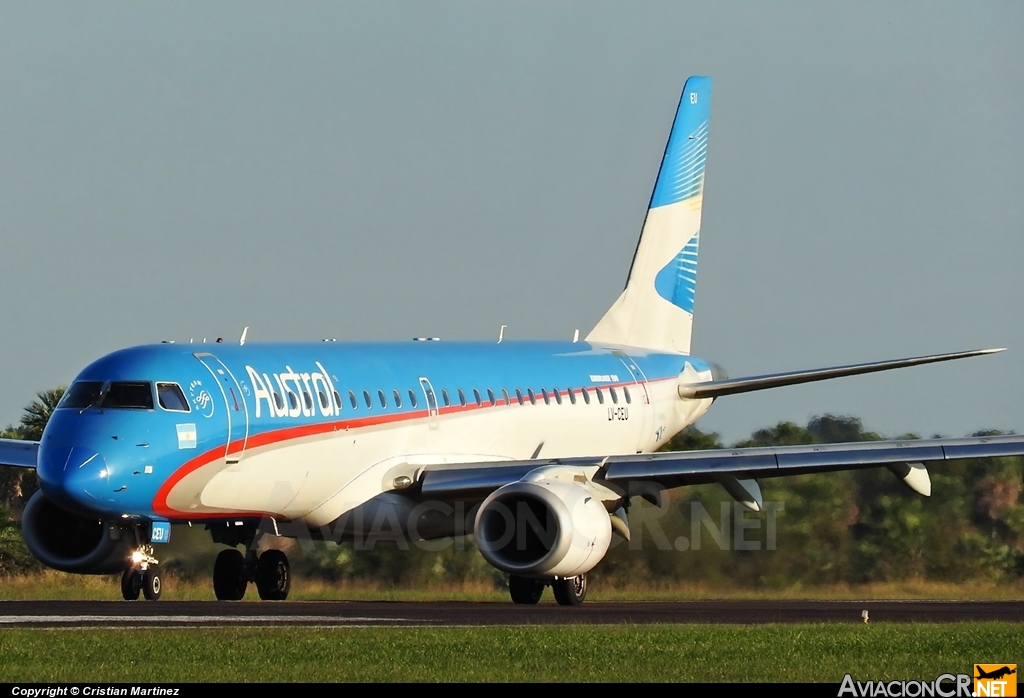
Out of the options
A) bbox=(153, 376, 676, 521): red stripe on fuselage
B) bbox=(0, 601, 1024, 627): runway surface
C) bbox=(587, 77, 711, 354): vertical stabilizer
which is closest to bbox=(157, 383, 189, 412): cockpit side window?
bbox=(153, 376, 676, 521): red stripe on fuselage

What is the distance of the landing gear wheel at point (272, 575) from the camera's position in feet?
102

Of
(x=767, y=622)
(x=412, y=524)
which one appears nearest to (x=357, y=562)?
(x=412, y=524)

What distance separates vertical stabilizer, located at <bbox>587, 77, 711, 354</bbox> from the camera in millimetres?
39406

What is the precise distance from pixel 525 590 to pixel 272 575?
3.87 m

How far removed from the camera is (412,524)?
30.6 meters

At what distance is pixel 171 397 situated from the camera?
26.6 meters

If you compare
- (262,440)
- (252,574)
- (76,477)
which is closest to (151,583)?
(262,440)

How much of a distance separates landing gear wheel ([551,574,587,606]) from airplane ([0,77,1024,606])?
4cm

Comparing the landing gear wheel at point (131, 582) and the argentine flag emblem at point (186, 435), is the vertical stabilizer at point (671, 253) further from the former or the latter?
the argentine flag emblem at point (186, 435)

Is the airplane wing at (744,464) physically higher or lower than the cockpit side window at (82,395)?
lower

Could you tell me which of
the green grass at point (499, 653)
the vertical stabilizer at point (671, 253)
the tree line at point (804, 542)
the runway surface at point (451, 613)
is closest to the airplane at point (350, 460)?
the runway surface at point (451, 613)

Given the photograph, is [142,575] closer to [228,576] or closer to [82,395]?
[228,576]

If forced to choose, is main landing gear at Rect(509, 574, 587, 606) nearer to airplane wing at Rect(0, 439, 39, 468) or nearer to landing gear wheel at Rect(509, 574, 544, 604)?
landing gear wheel at Rect(509, 574, 544, 604)

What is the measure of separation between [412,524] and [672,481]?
395cm
